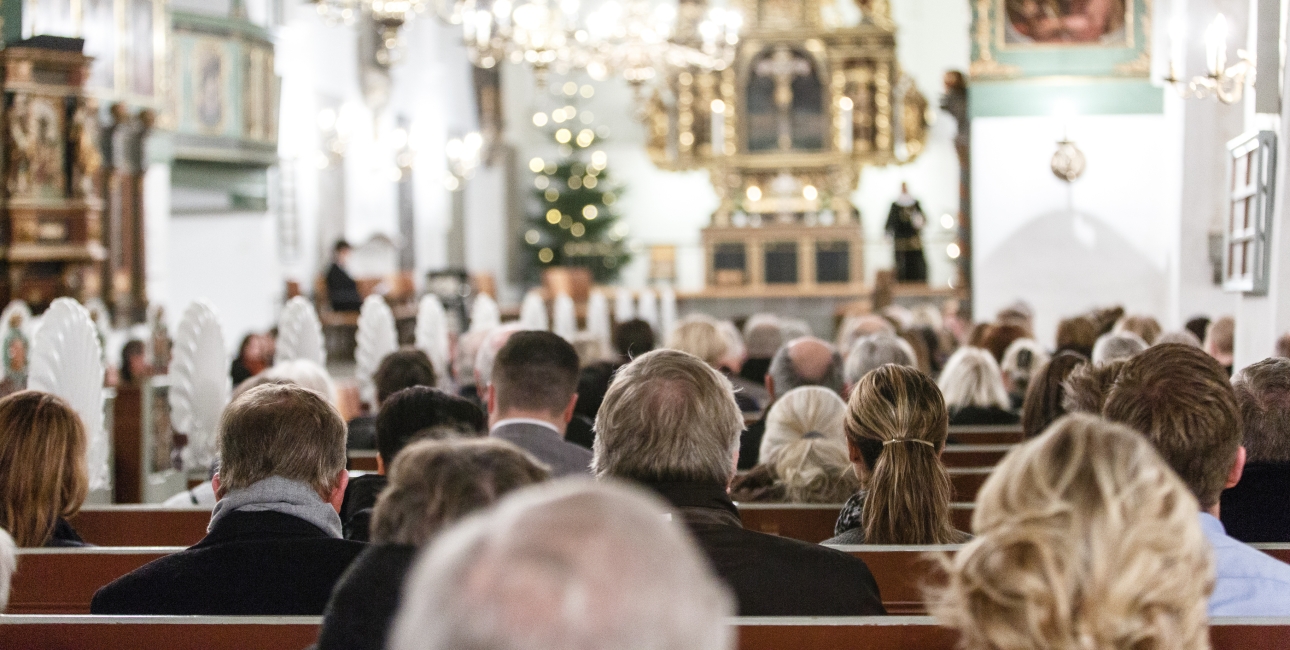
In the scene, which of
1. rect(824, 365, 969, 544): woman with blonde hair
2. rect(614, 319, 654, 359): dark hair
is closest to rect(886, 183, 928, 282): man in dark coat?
rect(614, 319, 654, 359): dark hair

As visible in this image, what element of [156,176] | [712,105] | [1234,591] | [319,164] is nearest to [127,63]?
[156,176]

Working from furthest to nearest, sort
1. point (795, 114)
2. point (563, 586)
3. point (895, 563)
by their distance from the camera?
point (795, 114), point (895, 563), point (563, 586)

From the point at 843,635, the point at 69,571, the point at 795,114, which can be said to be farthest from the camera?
the point at 795,114

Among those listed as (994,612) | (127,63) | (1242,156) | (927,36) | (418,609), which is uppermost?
(927,36)

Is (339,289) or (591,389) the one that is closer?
(591,389)

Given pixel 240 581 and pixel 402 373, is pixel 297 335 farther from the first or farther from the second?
pixel 240 581

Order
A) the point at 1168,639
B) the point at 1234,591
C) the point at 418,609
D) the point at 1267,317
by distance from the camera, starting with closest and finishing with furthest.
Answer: the point at 418,609, the point at 1168,639, the point at 1234,591, the point at 1267,317

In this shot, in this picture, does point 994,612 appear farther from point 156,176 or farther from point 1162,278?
point 156,176

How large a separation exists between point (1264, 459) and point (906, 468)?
Answer: 1046 millimetres

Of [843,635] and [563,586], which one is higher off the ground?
[563,586]

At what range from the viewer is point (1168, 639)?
1578mm

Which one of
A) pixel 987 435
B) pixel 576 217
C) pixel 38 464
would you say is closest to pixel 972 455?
pixel 987 435

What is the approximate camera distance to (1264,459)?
367cm

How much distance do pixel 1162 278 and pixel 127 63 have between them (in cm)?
1001
